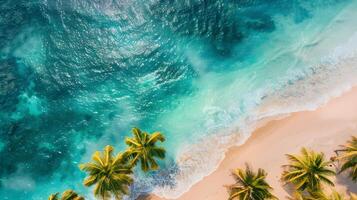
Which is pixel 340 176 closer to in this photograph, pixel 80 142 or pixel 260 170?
pixel 260 170

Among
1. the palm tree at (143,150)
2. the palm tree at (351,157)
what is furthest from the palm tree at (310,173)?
the palm tree at (143,150)

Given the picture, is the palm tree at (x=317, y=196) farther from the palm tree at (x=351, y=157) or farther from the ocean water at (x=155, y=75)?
the ocean water at (x=155, y=75)

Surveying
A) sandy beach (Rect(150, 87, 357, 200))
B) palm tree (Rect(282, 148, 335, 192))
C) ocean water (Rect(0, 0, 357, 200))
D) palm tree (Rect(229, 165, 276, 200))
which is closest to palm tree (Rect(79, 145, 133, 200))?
ocean water (Rect(0, 0, 357, 200))

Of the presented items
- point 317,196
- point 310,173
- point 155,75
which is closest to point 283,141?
point 310,173

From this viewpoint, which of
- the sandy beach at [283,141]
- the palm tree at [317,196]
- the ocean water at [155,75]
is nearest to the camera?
the palm tree at [317,196]

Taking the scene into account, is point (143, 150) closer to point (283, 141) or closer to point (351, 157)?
point (283, 141)

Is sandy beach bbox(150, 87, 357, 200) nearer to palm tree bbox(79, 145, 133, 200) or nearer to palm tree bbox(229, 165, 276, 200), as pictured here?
palm tree bbox(229, 165, 276, 200)
